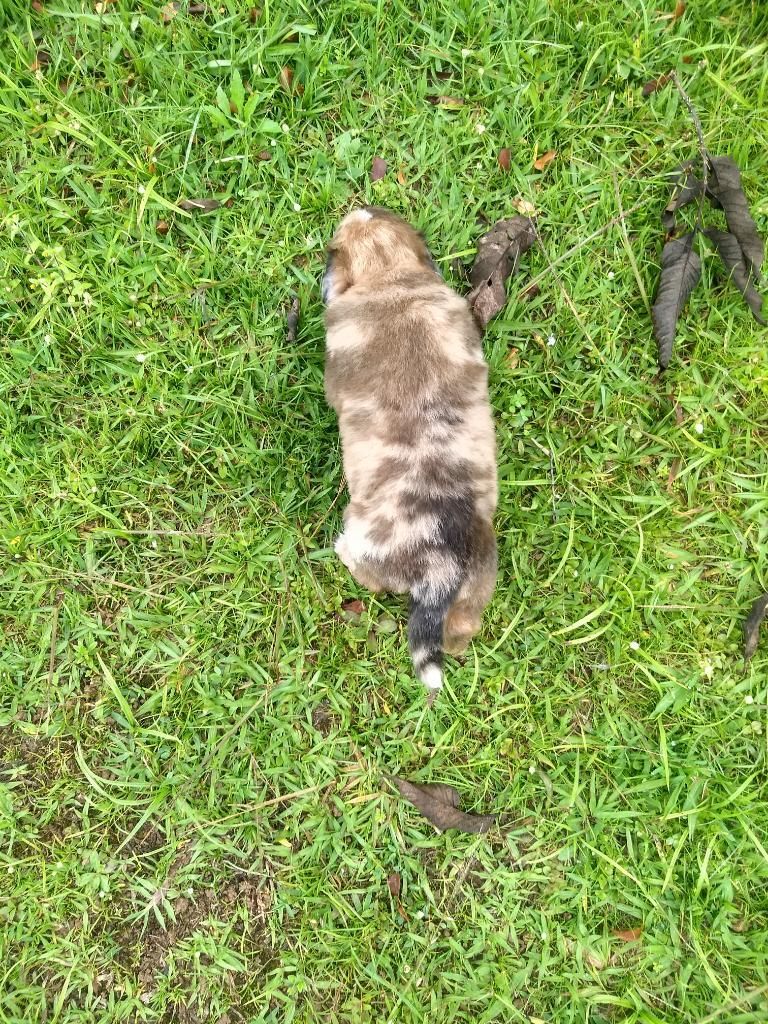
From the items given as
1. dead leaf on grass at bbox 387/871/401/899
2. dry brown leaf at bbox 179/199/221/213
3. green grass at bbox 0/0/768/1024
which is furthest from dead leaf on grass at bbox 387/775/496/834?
dry brown leaf at bbox 179/199/221/213

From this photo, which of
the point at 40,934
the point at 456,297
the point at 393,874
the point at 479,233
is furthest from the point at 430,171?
the point at 40,934

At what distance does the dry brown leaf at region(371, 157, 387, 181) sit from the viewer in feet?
9.77

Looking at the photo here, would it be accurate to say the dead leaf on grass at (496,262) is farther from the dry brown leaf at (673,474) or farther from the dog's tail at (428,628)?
the dog's tail at (428,628)

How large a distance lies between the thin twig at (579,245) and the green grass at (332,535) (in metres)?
0.03

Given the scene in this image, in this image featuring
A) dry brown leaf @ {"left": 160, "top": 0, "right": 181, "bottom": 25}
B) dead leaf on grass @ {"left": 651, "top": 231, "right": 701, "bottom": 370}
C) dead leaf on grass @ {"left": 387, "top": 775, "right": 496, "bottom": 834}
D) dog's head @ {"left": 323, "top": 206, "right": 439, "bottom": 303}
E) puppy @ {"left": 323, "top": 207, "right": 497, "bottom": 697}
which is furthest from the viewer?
dry brown leaf @ {"left": 160, "top": 0, "right": 181, "bottom": 25}

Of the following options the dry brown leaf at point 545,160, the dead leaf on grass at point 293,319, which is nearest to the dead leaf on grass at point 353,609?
the dead leaf on grass at point 293,319

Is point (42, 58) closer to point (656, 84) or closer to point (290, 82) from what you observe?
point (290, 82)

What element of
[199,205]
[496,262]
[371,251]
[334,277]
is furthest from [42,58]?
[496,262]

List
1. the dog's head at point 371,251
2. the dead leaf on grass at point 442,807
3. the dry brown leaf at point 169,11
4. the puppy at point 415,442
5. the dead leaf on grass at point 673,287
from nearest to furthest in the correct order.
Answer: the puppy at point 415,442, the dog's head at point 371,251, the dead leaf on grass at point 442,807, the dead leaf on grass at point 673,287, the dry brown leaf at point 169,11

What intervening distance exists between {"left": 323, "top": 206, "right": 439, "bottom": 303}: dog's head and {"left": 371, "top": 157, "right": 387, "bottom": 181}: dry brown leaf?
339mm

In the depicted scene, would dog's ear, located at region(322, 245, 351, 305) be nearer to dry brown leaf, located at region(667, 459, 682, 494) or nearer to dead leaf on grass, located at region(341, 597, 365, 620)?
dead leaf on grass, located at region(341, 597, 365, 620)

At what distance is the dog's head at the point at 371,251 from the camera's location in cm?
261

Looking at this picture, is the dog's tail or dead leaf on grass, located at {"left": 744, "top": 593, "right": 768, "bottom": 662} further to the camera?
dead leaf on grass, located at {"left": 744, "top": 593, "right": 768, "bottom": 662}

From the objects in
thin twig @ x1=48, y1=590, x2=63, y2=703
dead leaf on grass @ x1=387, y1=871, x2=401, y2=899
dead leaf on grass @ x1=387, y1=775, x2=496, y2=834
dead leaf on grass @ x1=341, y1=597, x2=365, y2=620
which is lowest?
dead leaf on grass @ x1=387, y1=871, x2=401, y2=899
